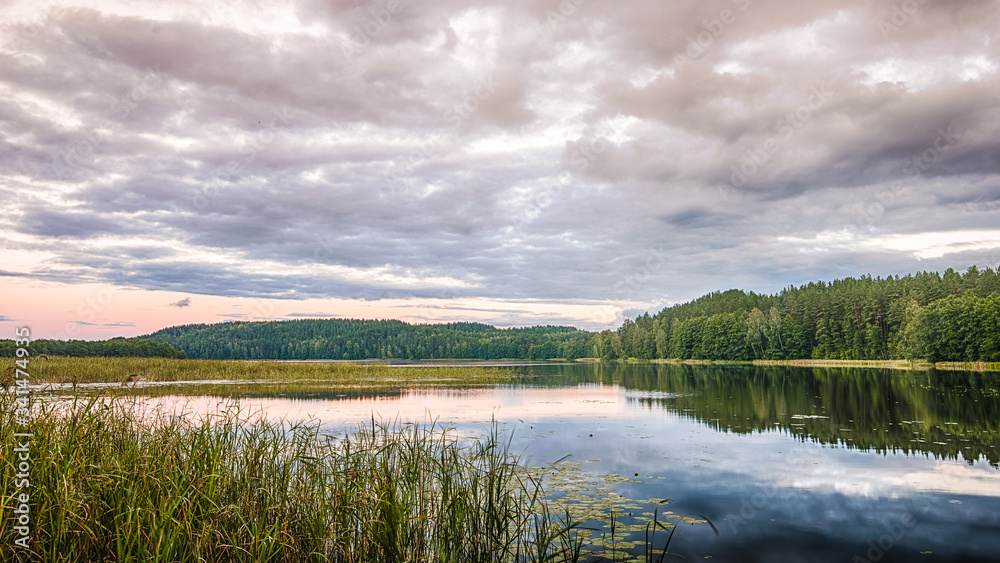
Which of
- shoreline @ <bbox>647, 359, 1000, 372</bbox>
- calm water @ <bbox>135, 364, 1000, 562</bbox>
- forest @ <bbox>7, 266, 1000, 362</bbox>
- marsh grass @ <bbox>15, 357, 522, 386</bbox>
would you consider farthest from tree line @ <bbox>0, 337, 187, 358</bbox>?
shoreline @ <bbox>647, 359, 1000, 372</bbox>

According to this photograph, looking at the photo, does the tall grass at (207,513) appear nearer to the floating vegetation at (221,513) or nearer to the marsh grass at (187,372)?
the floating vegetation at (221,513)

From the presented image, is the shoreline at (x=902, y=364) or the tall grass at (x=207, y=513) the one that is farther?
the shoreline at (x=902, y=364)

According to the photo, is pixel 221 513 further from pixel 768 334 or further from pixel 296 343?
pixel 296 343

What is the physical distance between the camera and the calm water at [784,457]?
959 centimetres

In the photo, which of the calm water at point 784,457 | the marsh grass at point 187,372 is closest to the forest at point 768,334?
the marsh grass at point 187,372

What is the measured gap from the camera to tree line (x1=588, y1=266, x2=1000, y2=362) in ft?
232

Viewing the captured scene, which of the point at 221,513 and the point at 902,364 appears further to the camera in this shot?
the point at 902,364

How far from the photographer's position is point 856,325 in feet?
325

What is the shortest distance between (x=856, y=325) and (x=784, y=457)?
324 feet

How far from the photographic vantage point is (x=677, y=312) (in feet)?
571

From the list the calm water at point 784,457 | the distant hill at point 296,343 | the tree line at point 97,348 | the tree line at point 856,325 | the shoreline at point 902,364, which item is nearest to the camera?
the calm water at point 784,457

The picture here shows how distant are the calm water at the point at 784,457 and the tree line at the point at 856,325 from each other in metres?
45.9

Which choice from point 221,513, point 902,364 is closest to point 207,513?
point 221,513

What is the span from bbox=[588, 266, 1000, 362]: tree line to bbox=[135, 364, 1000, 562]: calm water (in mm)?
45861
